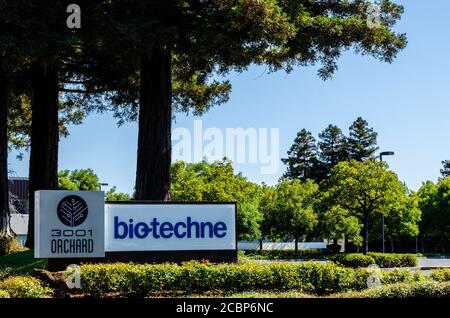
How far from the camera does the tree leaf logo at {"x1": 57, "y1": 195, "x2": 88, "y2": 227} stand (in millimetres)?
16656

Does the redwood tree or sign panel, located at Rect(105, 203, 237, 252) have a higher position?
the redwood tree

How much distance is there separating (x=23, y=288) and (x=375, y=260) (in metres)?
24.4

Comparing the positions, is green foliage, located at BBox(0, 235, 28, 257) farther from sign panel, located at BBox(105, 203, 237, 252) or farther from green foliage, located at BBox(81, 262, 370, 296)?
green foliage, located at BBox(81, 262, 370, 296)

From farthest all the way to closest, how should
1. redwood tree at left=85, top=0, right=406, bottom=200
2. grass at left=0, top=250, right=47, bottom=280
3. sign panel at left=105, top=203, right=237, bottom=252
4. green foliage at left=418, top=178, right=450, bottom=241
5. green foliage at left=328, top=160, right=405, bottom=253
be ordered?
green foliage at left=418, top=178, right=450, bottom=241
green foliage at left=328, top=160, right=405, bottom=253
redwood tree at left=85, top=0, right=406, bottom=200
grass at left=0, top=250, right=47, bottom=280
sign panel at left=105, top=203, right=237, bottom=252

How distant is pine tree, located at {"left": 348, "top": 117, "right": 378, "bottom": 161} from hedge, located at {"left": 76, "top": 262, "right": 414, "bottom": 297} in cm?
8367

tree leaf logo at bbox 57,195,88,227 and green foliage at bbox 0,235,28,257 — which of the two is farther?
green foliage at bbox 0,235,28,257

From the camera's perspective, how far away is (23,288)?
1333 centimetres

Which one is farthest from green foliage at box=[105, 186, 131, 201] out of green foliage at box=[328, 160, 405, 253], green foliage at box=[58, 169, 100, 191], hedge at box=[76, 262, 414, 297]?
hedge at box=[76, 262, 414, 297]

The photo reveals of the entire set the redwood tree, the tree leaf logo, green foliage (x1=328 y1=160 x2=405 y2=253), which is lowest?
the tree leaf logo

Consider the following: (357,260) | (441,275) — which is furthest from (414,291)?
(357,260)

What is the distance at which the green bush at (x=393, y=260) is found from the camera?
114 feet

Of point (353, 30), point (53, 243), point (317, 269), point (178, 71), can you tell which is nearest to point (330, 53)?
point (353, 30)

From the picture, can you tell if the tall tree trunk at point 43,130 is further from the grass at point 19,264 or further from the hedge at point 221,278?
the hedge at point 221,278

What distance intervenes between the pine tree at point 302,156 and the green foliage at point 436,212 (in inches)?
1429
